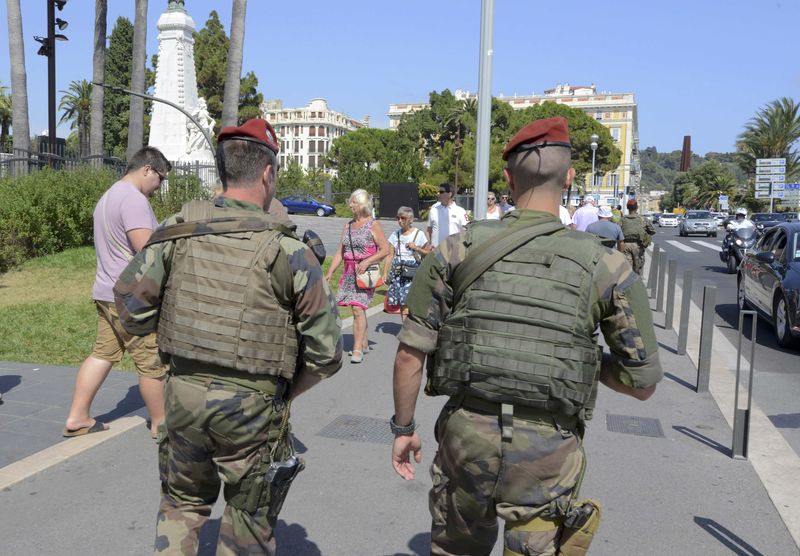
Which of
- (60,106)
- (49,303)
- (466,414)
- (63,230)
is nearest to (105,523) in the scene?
(466,414)

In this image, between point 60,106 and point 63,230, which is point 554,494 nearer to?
point 63,230

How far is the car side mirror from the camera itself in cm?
1036

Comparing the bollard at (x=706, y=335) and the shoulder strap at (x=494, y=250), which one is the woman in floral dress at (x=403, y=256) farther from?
the shoulder strap at (x=494, y=250)

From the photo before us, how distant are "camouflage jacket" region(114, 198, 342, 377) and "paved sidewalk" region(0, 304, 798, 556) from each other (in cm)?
135

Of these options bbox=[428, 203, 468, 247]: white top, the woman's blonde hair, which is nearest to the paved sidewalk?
the woman's blonde hair

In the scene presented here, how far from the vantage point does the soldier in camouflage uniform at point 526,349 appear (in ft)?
7.57

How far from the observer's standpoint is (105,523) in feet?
12.5

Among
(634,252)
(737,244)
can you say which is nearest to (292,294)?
(634,252)

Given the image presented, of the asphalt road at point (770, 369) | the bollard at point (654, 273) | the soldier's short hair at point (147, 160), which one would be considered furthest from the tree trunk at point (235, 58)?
the soldier's short hair at point (147, 160)

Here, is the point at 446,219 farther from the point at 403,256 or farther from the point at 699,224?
the point at 699,224

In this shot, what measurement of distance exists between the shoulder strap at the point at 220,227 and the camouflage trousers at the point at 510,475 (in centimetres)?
89

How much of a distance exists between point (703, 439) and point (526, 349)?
3799mm

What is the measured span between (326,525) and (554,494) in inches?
73.0

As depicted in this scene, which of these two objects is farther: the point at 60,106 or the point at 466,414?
the point at 60,106
